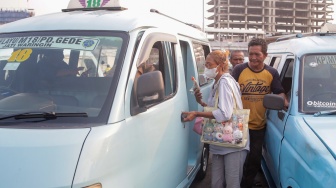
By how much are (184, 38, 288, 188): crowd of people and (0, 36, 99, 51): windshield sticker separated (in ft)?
4.07

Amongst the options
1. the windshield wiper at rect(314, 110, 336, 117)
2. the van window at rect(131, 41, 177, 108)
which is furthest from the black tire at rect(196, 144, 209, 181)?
the windshield wiper at rect(314, 110, 336, 117)

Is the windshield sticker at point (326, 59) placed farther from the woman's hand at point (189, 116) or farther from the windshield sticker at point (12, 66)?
the windshield sticker at point (12, 66)

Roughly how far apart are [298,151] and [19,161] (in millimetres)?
2053

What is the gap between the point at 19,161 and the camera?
1.98 m

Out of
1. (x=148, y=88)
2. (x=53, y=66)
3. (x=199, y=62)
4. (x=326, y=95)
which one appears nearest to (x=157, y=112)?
(x=148, y=88)

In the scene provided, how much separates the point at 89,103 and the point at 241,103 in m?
1.62

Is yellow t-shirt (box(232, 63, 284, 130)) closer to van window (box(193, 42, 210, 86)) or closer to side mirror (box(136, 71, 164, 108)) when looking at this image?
van window (box(193, 42, 210, 86))

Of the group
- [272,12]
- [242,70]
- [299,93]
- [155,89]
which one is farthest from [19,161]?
[272,12]

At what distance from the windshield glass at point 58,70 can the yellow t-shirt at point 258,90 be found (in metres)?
1.81

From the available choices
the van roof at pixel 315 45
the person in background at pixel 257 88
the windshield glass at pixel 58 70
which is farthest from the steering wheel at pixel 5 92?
the van roof at pixel 315 45

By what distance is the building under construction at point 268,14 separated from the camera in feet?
327

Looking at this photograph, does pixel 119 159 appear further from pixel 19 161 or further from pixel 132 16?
pixel 132 16

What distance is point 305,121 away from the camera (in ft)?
9.92

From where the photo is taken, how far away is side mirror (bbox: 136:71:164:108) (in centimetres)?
246
